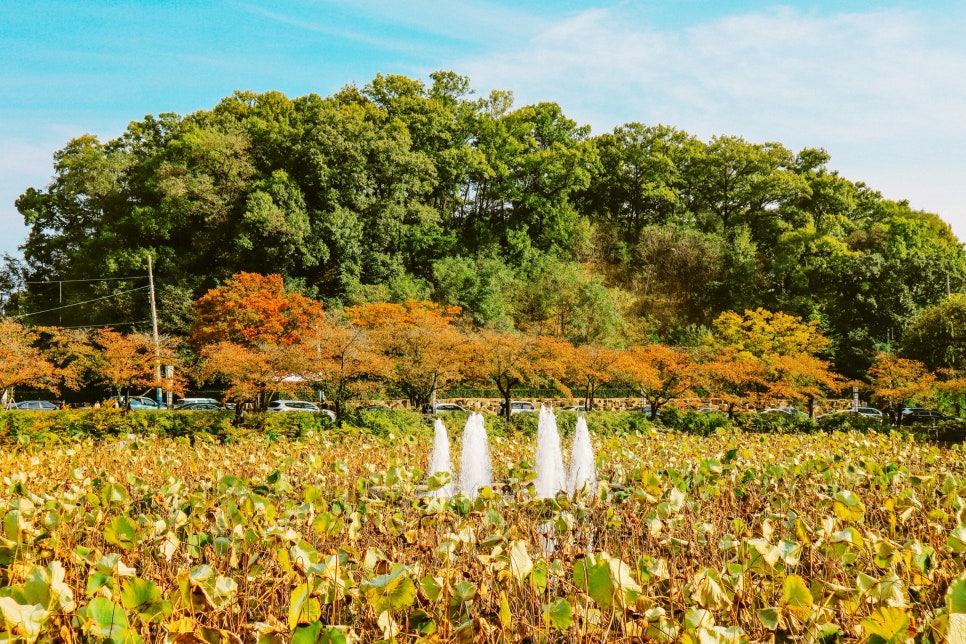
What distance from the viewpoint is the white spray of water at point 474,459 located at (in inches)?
320

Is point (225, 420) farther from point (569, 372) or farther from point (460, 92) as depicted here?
point (460, 92)

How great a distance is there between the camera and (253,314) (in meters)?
22.9

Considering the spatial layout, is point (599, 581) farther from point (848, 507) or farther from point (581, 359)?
point (581, 359)

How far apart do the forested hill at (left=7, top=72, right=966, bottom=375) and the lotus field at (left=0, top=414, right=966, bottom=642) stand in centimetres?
2259

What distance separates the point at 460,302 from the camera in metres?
29.9

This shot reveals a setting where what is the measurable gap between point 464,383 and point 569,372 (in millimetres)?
6858

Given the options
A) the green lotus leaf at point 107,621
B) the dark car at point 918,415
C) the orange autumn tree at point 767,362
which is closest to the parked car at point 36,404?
the orange autumn tree at point 767,362

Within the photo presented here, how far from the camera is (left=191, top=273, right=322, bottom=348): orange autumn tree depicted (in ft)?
75.4

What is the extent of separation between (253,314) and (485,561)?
826 inches

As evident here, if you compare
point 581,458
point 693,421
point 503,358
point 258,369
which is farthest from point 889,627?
point 503,358

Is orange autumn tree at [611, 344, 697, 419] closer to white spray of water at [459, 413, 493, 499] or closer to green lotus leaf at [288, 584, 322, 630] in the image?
white spray of water at [459, 413, 493, 499]

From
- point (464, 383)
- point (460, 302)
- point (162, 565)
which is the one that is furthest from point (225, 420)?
point (460, 302)


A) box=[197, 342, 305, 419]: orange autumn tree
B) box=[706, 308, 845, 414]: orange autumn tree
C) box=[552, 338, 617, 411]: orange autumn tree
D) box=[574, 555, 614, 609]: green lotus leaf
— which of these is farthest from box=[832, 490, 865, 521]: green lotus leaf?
box=[706, 308, 845, 414]: orange autumn tree

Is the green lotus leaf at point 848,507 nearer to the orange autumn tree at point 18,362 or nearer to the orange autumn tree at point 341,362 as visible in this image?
the orange autumn tree at point 341,362
